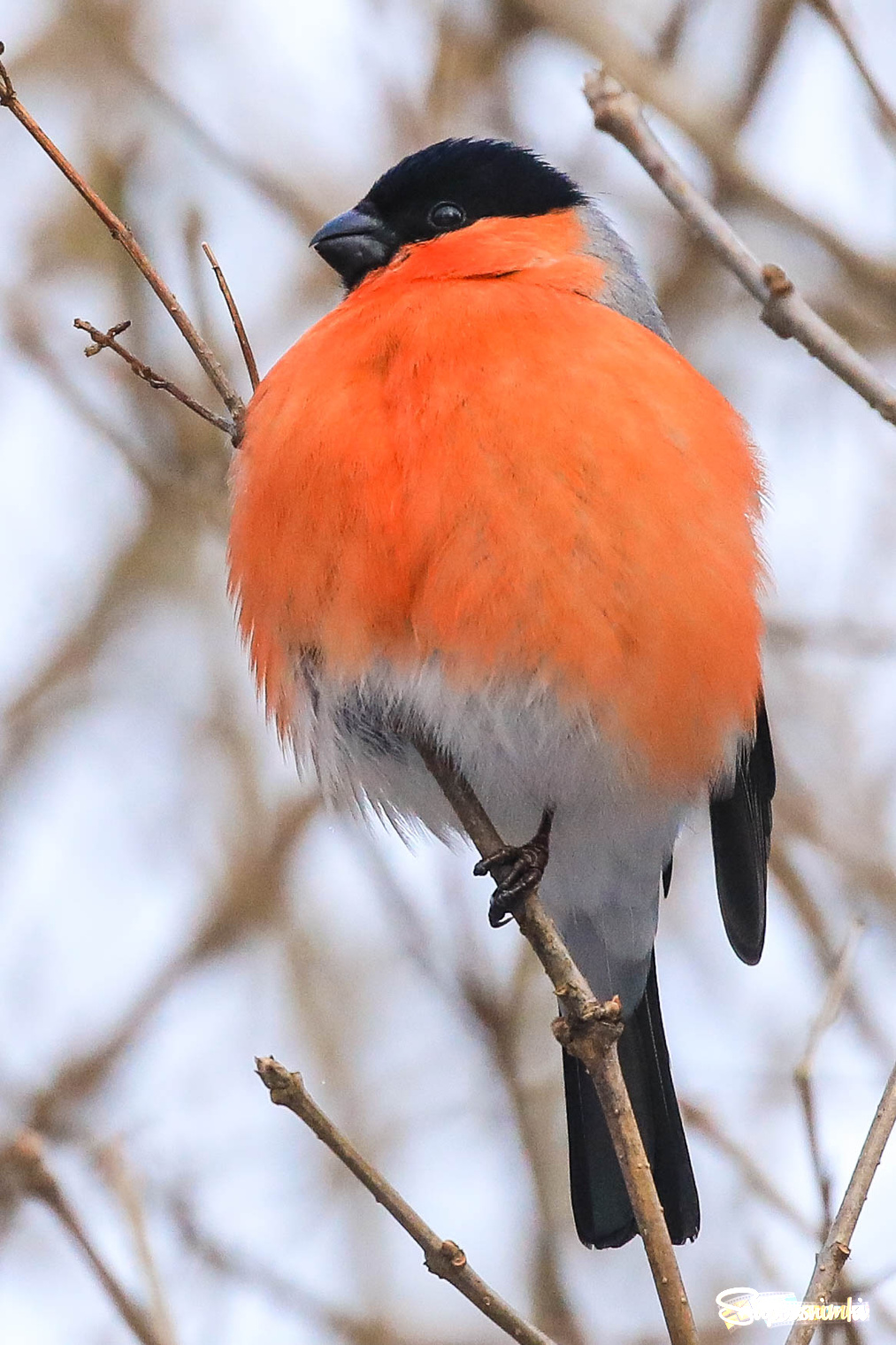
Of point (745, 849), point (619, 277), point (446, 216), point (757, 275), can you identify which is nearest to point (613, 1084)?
point (757, 275)

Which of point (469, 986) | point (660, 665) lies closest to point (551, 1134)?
point (469, 986)

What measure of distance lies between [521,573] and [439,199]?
121 cm

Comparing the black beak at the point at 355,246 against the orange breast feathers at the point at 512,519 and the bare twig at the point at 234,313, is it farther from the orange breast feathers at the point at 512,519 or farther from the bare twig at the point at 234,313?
the bare twig at the point at 234,313

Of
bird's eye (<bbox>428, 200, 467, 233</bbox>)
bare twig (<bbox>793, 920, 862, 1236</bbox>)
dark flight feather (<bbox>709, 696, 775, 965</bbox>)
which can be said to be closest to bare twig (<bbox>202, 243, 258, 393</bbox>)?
bird's eye (<bbox>428, 200, 467, 233</bbox>)

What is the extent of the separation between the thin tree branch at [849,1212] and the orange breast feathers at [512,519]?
2.91 ft

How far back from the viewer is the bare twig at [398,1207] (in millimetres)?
2029

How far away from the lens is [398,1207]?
209 centimetres

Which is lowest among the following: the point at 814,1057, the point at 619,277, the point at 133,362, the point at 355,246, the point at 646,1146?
the point at 814,1057

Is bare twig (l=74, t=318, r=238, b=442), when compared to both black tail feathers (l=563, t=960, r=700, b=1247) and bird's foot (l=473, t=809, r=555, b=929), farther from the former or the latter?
black tail feathers (l=563, t=960, r=700, b=1247)

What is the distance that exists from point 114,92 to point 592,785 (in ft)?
10.4

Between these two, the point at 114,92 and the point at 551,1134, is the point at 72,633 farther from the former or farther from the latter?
the point at 551,1134

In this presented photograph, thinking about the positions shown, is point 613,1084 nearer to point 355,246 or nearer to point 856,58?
point 856,58

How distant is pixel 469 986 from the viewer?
12.7 ft

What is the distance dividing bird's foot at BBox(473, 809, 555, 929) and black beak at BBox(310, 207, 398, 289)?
4.31 feet
